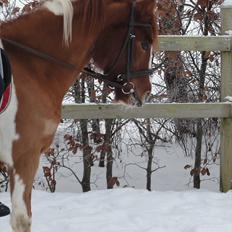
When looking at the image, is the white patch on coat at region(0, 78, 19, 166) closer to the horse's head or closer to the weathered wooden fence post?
the horse's head

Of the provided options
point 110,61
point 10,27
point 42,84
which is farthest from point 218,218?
point 10,27

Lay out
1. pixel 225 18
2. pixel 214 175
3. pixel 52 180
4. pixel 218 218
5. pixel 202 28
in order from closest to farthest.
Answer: pixel 218 218, pixel 225 18, pixel 52 180, pixel 202 28, pixel 214 175

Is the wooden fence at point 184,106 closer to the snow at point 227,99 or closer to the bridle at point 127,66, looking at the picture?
the snow at point 227,99

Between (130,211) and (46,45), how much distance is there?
1756 millimetres

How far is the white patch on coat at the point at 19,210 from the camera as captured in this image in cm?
303

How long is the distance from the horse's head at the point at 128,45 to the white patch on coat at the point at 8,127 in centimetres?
69

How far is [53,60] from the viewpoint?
313 cm

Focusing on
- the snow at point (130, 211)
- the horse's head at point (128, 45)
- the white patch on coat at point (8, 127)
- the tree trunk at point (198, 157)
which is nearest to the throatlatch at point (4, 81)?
the white patch on coat at point (8, 127)

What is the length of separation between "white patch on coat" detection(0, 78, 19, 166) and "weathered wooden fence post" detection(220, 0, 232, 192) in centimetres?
240

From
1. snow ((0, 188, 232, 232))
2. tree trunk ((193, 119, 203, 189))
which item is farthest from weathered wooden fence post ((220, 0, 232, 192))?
tree trunk ((193, 119, 203, 189))

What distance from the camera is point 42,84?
3.07m

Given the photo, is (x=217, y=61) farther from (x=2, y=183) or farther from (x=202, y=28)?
(x=2, y=183)

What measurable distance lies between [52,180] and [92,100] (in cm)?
97

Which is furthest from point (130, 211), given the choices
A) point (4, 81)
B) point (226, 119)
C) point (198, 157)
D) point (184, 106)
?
point (4, 81)
